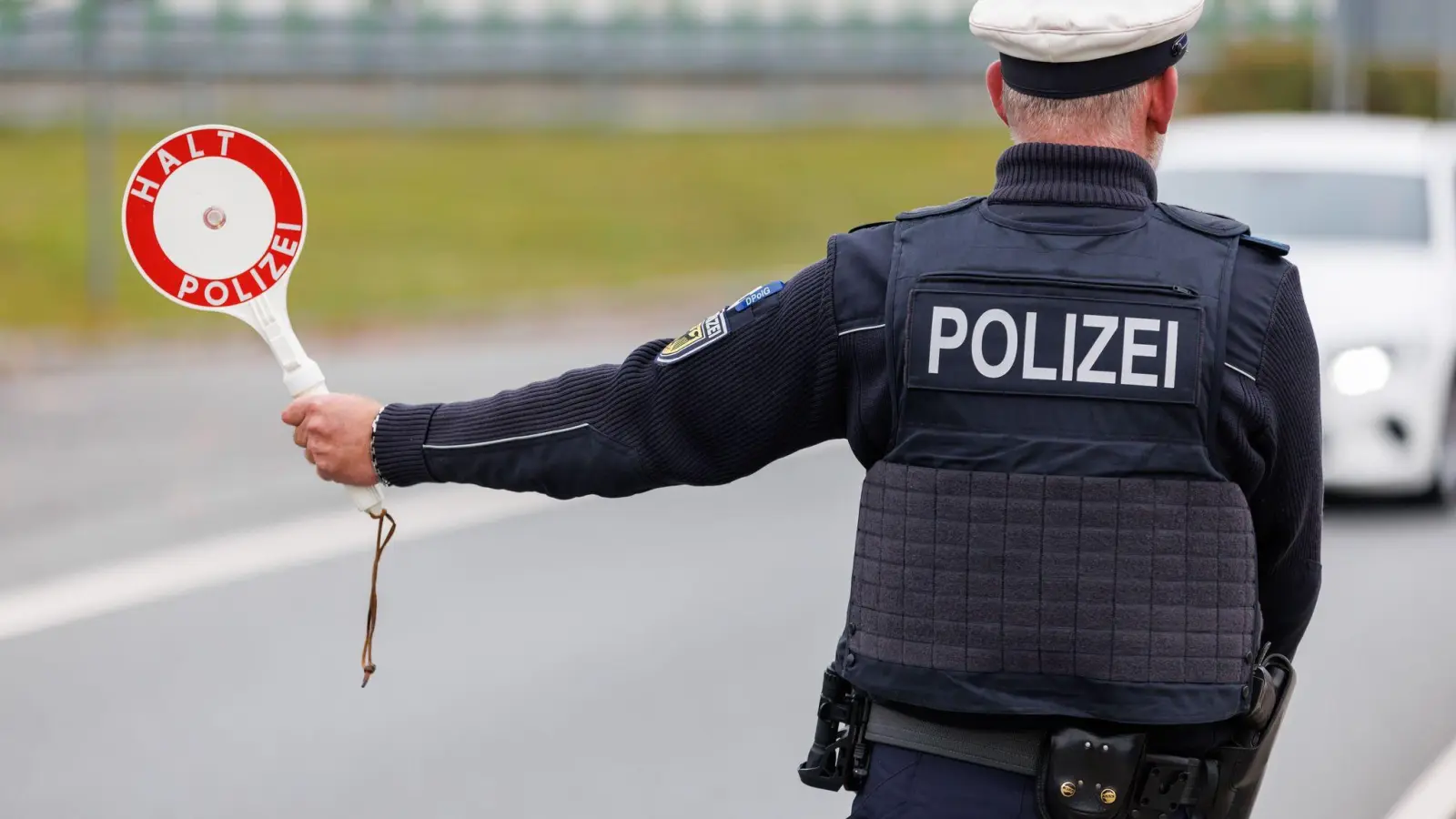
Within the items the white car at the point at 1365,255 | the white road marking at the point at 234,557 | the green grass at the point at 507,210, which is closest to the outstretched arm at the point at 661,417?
the white road marking at the point at 234,557

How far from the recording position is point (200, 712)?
629cm

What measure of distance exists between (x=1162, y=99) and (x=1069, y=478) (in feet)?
1.71

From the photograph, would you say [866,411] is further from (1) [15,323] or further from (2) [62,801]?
(1) [15,323]

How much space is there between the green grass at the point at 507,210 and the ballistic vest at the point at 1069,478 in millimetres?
13854

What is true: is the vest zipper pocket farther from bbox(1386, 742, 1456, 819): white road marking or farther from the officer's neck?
bbox(1386, 742, 1456, 819): white road marking

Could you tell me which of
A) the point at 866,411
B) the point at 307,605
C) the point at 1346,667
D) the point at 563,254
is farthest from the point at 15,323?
the point at 866,411

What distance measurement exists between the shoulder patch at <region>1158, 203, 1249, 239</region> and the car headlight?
22.3 feet

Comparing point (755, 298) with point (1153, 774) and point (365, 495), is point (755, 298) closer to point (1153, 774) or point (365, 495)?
point (365, 495)

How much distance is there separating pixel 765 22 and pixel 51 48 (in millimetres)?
13607

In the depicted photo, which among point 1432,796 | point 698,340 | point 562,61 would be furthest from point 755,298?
point 562,61

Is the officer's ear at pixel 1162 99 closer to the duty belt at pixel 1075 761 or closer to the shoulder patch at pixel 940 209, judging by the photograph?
the shoulder patch at pixel 940 209

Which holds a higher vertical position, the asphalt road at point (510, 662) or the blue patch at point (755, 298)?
the blue patch at point (755, 298)

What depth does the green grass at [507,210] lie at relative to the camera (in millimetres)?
18188

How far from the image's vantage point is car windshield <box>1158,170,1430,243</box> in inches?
399
